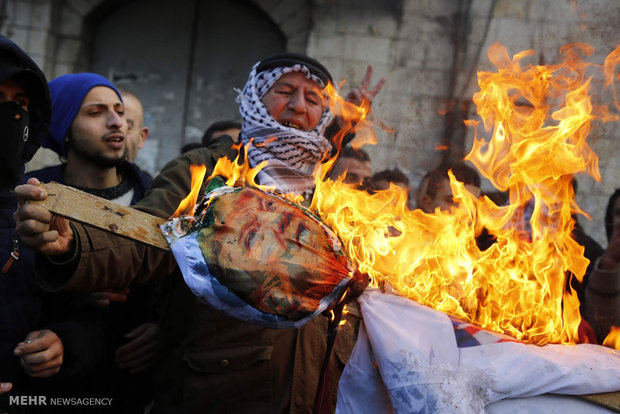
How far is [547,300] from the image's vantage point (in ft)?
7.82

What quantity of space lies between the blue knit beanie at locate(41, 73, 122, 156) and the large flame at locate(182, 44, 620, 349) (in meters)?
1.35

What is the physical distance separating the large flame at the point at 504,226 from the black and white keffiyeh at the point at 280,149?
3.8 inches

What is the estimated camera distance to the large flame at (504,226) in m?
2.32

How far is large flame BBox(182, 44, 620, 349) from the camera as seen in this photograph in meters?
2.32

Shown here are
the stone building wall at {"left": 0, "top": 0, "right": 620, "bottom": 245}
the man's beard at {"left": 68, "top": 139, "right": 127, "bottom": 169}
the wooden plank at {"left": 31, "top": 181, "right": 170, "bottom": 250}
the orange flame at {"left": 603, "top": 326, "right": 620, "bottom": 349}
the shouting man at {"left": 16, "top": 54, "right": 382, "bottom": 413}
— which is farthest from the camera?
the stone building wall at {"left": 0, "top": 0, "right": 620, "bottom": 245}

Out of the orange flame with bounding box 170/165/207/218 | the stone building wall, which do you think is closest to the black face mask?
the orange flame with bounding box 170/165/207/218

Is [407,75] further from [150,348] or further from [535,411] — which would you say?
[535,411]

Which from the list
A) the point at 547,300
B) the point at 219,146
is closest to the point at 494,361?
the point at 547,300

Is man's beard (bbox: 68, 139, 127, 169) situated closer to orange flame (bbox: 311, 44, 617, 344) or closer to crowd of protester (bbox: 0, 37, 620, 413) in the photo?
crowd of protester (bbox: 0, 37, 620, 413)

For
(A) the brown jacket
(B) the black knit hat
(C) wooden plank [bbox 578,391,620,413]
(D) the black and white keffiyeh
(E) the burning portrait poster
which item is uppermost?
(B) the black knit hat

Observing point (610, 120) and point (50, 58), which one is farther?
point (50, 58)

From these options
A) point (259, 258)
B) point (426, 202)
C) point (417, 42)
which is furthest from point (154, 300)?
point (417, 42)

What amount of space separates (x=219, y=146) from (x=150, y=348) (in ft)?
3.47

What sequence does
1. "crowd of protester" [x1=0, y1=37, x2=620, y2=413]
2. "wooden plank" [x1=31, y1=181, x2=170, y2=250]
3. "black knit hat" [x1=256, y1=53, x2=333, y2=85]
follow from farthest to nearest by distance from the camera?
"black knit hat" [x1=256, y1=53, x2=333, y2=85]
"crowd of protester" [x1=0, y1=37, x2=620, y2=413]
"wooden plank" [x1=31, y1=181, x2=170, y2=250]
